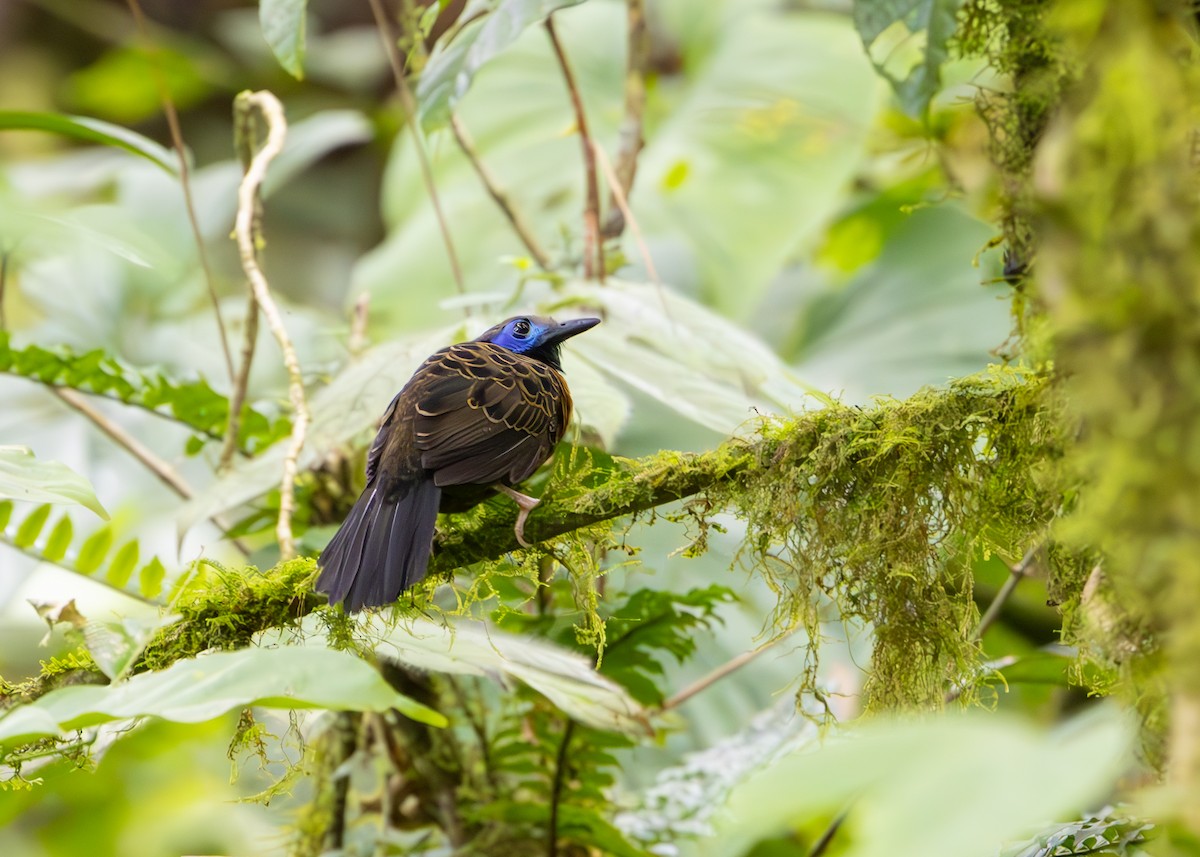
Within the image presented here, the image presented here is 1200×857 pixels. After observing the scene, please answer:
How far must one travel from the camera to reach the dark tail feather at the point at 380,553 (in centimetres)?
171

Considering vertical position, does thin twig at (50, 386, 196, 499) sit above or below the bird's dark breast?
below

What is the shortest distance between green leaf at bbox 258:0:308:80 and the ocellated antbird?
27.1 inches

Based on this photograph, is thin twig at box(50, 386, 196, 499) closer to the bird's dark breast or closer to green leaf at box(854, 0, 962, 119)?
the bird's dark breast

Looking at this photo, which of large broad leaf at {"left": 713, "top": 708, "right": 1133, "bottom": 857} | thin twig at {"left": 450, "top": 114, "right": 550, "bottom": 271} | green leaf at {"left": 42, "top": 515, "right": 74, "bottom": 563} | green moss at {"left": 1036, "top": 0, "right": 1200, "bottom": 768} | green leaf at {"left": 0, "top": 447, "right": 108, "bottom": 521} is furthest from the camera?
thin twig at {"left": 450, "top": 114, "right": 550, "bottom": 271}

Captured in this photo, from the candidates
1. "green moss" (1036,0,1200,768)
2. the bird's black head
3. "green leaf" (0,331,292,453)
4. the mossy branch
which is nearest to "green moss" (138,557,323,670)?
the mossy branch

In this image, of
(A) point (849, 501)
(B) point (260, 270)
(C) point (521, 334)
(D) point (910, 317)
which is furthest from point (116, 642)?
(D) point (910, 317)

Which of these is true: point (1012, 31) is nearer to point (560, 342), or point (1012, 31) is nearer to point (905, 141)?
point (560, 342)

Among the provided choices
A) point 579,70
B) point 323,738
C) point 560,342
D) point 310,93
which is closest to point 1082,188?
point 560,342

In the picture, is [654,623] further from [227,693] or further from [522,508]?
[227,693]

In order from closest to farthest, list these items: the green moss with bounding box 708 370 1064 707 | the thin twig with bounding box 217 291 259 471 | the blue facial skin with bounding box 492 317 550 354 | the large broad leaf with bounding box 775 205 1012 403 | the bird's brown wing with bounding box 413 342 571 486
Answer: the green moss with bounding box 708 370 1064 707, the bird's brown wing with bounding box 413 342 571 486, the blue facial skin with bounding box 492 317 550 354, the thin twig with bounding box 217 291 259 471, the large broad leaf with bounding box 775 205 1012 403

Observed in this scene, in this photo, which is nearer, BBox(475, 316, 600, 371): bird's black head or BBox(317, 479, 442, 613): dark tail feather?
BBox(317, 479, 442, 613): dark tail feather

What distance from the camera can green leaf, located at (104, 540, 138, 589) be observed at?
2.35 metres

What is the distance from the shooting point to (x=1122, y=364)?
0.81 meters

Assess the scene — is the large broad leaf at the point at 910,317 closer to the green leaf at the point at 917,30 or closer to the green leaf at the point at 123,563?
the green leaf at the point at 917,30
